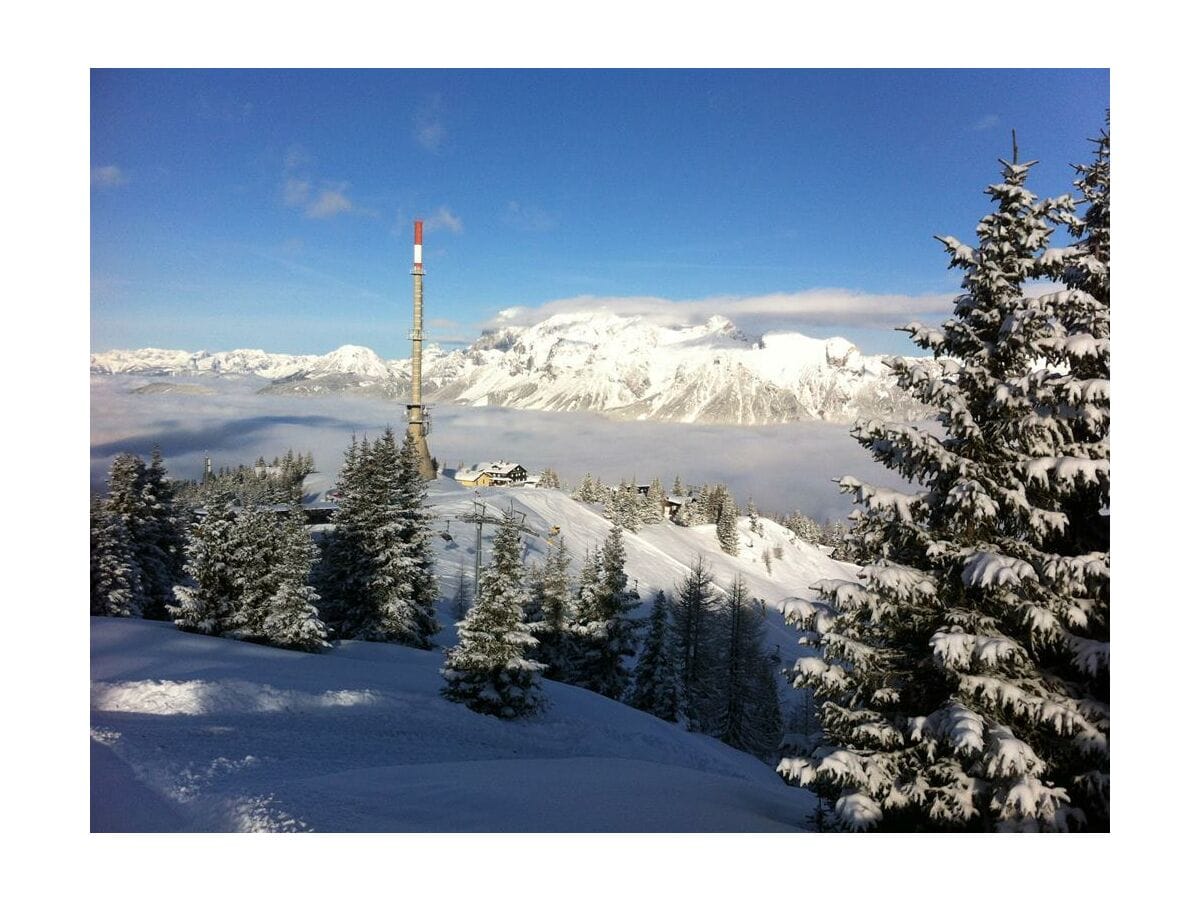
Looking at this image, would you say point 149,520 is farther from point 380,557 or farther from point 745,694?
point 745,694

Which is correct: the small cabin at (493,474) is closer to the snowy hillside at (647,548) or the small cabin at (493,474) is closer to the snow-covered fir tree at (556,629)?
the snowy hillside at (647,548)

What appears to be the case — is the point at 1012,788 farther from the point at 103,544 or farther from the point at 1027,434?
the point at 103,544

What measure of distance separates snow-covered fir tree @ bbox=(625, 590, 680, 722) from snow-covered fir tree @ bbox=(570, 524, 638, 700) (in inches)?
35.6

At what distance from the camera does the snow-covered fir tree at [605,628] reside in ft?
96.3

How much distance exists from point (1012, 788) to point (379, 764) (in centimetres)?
1126

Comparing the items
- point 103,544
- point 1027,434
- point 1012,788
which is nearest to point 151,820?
point 1012,788

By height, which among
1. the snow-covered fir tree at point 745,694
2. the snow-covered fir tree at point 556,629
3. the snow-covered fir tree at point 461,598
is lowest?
the snow-covered fir tree at point 745,694

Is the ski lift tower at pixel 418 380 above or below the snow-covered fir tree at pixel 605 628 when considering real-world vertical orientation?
above

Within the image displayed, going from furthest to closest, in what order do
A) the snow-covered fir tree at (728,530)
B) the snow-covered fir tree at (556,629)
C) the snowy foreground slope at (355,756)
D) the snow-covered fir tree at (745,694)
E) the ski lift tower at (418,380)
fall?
the snow-covered fir tree at (728,530), the ski lift tower at (418,380), the snow-covered fir tree at (745,694), the snow-covered fir tree at (556,629), the snowy foreground slope at (355,756)

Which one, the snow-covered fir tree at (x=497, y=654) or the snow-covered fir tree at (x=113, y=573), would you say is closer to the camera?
the snow-covered fir tree at (x=497, y=654)

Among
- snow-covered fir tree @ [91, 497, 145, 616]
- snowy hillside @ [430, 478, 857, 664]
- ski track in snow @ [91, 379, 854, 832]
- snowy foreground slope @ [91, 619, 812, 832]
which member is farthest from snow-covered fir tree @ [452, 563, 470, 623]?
snowy foreground slope @ [91, 619, 812, 832]

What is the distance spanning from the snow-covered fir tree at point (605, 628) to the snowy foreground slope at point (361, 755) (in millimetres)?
5391

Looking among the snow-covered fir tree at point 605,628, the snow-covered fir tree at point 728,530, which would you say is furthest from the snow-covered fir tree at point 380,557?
the snow-covered fir tree at point 728,530

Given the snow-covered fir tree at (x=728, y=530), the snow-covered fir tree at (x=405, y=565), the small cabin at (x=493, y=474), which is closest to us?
the snow-covered fir tree at (x=405, y=565)
